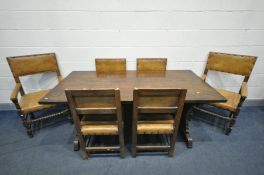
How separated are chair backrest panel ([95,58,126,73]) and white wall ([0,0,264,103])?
0.67 ft

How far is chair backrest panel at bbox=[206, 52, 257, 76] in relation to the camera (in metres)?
1.84

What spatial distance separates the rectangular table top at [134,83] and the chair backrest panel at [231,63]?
412 mm

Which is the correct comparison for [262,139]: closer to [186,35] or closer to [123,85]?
[186,35]

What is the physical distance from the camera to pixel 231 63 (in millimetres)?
1928

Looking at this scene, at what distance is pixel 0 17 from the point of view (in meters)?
1.83

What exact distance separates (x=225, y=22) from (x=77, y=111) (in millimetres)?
2050

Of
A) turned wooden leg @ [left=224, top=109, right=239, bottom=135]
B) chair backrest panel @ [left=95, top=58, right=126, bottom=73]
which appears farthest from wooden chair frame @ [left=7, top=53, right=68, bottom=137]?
turned wooden leg @ [left=224, top=109, right=239, bottom=135]

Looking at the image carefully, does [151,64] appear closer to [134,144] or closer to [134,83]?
[134,83]

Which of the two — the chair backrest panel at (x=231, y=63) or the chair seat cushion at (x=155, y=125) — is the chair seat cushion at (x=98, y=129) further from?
the chair backrest panel at (x=231, y=63)

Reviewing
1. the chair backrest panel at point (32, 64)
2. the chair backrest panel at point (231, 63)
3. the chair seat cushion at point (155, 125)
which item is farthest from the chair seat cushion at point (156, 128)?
the chair backrest panel at point (32, 64)

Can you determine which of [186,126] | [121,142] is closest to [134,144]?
[121,142]

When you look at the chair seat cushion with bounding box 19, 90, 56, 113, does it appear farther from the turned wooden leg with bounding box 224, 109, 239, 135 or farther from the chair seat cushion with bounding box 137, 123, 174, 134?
the turned wooden leg with bounding box 224, 109, 239, 135

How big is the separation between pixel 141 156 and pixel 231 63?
1584mm

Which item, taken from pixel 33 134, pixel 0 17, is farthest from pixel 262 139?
pixel 0 17
